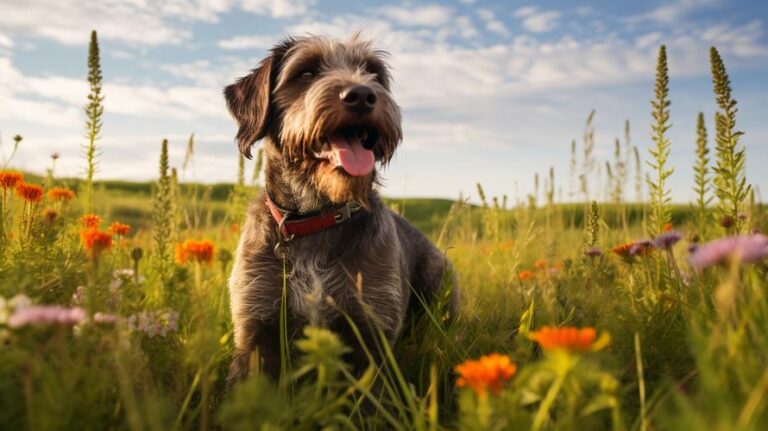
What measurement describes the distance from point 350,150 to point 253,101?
0.88 m

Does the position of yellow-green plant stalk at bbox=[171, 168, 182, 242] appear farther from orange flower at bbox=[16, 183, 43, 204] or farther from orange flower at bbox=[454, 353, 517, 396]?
orange flower at bbox=[454, 353, 517, 396]

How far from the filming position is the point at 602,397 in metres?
1.50

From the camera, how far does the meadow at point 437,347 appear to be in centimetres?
152

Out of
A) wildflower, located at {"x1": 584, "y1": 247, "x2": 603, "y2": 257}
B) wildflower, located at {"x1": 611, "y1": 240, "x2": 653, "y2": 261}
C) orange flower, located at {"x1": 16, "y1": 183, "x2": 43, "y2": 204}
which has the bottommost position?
wildflower, located at {"x1": 584, "y1": 247, "x2": 603, "y2": 257}

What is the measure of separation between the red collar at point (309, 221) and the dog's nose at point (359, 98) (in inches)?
25.1

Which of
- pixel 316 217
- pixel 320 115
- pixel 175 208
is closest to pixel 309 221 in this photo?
pixel 316 217

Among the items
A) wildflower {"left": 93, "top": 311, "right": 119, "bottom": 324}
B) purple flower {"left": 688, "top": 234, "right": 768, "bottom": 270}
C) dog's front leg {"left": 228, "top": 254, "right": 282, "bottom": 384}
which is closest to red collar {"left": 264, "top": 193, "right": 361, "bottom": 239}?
dog's front leg {"left": 228, "top": 254, "right": 282, "bottom": 384}

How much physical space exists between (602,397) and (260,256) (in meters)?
2.54

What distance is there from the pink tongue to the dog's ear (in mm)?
598

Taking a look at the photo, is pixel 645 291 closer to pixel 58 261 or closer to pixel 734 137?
pixel 734 137

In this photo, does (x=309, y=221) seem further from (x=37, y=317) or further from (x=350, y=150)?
(x=37, y=317)

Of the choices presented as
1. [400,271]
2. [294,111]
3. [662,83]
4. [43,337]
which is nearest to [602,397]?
[43,337]

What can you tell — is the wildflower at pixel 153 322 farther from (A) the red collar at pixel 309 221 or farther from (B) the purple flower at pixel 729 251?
(B) the purple flower at pixel 729 251

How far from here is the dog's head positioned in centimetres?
344
